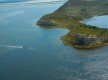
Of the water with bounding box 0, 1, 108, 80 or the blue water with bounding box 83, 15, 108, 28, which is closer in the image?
the water with bounding box 0, 1, 108, 80

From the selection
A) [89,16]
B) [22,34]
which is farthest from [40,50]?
[89,16]

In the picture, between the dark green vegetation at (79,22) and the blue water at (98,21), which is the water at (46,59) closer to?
the dark green vegetation at (79,22)

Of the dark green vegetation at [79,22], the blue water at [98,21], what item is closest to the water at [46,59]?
the dark green vegetation at [79,22]

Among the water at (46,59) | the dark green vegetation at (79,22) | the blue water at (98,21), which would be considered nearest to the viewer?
the water at (46,59)

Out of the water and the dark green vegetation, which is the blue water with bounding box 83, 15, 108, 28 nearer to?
the dark green vegetation

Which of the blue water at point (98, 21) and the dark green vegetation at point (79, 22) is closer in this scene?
the dark green vegetation at point (79, 22)

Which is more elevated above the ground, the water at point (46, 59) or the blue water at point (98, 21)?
the water at point (46, 59)

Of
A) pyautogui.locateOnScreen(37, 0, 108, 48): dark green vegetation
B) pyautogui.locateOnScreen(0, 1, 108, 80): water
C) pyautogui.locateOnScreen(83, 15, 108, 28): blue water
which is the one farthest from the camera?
pyautogui.locateOnScreen(83, 15, 108, 28): blue water

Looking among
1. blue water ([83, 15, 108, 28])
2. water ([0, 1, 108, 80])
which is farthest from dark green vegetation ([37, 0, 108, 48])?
water ([0, 1, 108, 80])
